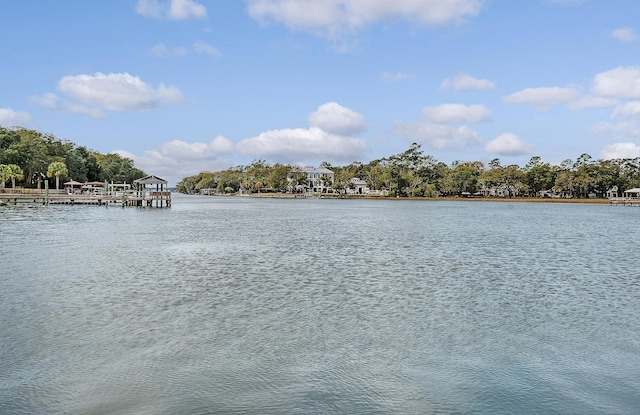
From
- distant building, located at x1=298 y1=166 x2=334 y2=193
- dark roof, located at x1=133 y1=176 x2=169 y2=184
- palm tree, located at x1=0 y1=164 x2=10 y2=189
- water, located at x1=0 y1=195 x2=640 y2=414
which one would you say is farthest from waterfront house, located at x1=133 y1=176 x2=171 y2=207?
distant building, located at x1=298 y1=166 x2=334 y2=193

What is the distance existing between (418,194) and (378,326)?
374 ft

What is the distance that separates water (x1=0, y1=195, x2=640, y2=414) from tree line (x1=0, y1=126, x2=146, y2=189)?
68.0 m

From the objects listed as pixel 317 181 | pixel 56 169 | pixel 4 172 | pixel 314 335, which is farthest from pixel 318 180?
pixel 314 335

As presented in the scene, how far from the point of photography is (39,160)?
82.8m

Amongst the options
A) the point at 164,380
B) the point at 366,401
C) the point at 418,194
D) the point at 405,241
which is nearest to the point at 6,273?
the point at 164,380

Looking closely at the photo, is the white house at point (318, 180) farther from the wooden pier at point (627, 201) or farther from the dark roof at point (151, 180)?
the dark roof at point (151, 180)

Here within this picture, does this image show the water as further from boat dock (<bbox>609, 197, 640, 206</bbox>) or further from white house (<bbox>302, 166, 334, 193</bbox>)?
white house (<bbox>302, 166, 334, 193</bbox>)

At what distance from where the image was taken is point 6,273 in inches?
607

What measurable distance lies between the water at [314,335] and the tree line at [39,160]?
68.0m

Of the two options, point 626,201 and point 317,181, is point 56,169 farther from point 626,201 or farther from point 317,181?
point 626,201

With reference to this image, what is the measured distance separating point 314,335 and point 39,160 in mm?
88216

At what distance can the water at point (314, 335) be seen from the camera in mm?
6730

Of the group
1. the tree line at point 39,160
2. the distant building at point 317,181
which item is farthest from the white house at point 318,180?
the tree line at point 39,160

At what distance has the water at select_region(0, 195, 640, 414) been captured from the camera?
673 centimetres
